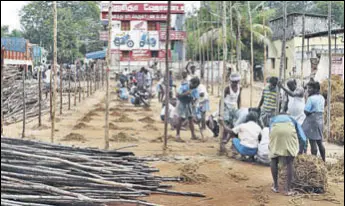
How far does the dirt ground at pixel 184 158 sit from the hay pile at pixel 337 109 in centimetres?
50

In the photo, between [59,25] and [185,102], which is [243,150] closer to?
[185,102]

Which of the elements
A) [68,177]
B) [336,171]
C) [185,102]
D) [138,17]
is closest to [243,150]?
[336,171]

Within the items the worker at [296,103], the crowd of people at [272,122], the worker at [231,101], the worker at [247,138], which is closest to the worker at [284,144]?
the crowd of people at [272,122]

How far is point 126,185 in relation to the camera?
5.95 m

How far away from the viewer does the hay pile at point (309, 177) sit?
23.1ft

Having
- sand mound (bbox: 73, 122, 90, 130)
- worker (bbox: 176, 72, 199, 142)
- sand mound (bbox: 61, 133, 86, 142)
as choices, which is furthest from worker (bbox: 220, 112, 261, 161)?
sand mound (bbox: 73, 122, 90, 130)

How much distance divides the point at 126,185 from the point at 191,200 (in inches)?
33.4

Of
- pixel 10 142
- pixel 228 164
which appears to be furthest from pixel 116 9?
pixel 10 142

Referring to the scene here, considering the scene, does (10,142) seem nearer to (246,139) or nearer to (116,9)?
(246,139)

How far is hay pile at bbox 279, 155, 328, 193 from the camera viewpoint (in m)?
7.03

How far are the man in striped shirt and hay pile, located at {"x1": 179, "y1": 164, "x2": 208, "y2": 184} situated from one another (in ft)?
7.24

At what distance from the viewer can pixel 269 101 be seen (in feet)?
32.1

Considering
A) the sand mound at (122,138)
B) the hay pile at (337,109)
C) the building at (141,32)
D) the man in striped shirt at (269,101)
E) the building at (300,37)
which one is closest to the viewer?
the man in striped shirt at (269,101)

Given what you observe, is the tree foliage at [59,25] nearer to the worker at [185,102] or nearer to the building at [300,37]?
the worker at [185,102]
